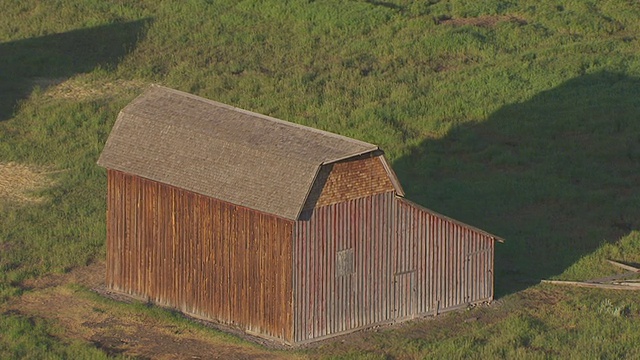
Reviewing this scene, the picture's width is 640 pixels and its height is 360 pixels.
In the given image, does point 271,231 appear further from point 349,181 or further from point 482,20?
point 482,20

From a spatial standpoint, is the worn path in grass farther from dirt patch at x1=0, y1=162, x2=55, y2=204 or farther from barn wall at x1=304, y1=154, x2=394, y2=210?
dirt patch at x1=0, y1=162, x2=55, y2=204

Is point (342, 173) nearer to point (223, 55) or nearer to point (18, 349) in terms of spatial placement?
point (18, 349)

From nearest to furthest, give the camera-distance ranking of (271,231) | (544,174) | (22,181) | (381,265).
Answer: (271,231) → (381,265) → (22,181) → (544,174)

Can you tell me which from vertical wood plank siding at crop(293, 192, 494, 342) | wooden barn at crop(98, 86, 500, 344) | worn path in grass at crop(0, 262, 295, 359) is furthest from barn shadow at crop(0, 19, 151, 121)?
vertical wood plank siding at crop(293, 192, 494, 342)

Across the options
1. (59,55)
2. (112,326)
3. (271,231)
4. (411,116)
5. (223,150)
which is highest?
(59,55)

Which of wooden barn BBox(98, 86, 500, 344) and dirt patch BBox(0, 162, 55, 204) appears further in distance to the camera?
dirt patch BBox(0, 162, 55, 204)

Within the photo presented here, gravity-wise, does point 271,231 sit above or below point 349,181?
below

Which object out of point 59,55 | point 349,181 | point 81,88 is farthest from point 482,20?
point 349,181
